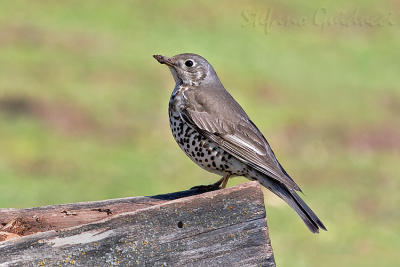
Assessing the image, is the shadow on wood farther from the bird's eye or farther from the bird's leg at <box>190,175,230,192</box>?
the bird's eye

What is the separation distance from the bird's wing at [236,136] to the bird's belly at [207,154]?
0.05 m

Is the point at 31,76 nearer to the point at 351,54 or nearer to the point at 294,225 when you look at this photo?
the point at 294,225

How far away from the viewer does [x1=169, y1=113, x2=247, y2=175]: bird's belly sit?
7.01 m

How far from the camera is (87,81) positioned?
21.3 meters

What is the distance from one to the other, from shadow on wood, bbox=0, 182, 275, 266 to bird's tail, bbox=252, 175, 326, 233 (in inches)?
40.3

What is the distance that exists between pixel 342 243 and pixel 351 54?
15.8 metres

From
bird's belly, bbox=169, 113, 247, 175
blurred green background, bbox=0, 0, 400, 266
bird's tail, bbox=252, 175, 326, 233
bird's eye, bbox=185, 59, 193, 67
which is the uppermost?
blurred green background, bbox=0, 0, 400, 266

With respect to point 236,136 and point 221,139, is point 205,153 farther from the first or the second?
point 236,136

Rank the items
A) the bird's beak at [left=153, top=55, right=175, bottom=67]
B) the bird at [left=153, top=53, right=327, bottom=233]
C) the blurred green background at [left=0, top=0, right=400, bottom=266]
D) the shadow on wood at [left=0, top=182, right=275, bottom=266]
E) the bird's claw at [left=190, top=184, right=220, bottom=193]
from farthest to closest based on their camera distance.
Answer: the blurred green background at [left=0, top=0, right=400, bottom=266] < the bird's beak at [left=153, top=55, right=175, bottom=67] < the bird at [left=153, top=53, right=327, bottom=233] < the bird's claw at [left=190, top=184, right=220, bottom=193] < the shadow on wood at [left=0, top=182, right=275, bottom=266]

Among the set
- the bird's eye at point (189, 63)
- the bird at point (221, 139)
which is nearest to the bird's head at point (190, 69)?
the bird's eye at point (189, 63)

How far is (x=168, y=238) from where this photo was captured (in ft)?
16.1

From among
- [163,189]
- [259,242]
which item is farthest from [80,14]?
[259,242]

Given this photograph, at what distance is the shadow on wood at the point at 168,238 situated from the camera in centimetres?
464

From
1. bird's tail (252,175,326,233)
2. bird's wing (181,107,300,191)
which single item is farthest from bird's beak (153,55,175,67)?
bird's tail (252,175,326,233)
